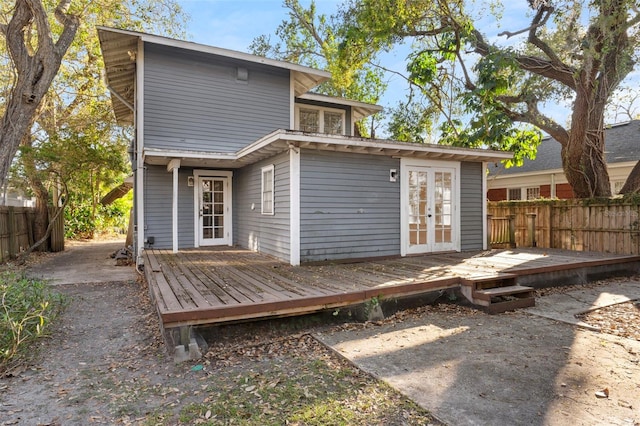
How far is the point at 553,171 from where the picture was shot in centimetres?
1545

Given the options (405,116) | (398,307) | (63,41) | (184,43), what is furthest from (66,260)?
(405,116)

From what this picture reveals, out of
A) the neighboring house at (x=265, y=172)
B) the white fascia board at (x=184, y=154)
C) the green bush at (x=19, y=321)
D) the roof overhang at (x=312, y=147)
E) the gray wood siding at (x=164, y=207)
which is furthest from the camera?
the gray wood siding at (x=164, y=207)

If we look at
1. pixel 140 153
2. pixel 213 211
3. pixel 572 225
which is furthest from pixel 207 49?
pixel 572 225

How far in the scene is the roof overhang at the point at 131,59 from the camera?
794cm

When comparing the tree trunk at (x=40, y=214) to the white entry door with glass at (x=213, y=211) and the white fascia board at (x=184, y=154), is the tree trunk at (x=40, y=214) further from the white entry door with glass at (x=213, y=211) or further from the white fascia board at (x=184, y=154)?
the white fascia board at (x=184, y=154)

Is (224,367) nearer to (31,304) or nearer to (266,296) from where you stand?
(266,296)

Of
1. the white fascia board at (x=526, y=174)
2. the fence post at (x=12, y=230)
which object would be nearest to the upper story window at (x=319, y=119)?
the fence post at (x=12, y=230)

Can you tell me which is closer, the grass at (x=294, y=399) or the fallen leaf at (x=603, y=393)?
the grass at (x=294, y=399)

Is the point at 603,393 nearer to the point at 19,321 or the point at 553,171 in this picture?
the point at 19,321

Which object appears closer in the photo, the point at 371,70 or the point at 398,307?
the point at 398,307

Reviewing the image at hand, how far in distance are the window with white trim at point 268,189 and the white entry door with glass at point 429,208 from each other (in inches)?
105

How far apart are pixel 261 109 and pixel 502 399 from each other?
338 inches

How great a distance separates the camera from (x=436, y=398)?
2.66 m

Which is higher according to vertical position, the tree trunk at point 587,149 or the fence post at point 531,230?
the tree trunk at point 587,149
